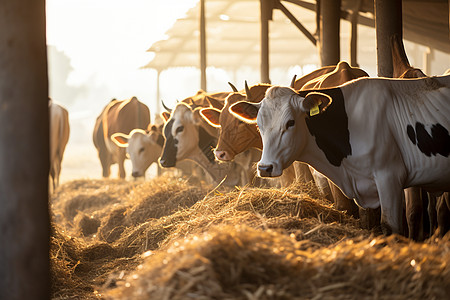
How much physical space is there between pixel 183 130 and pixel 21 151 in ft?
17.1

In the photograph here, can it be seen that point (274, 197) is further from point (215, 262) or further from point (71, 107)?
point (71, 107)

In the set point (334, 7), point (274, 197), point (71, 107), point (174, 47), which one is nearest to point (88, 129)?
point (71, 107)

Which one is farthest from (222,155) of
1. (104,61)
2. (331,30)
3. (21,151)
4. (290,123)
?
(104,61)

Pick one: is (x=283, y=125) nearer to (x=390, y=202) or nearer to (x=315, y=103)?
(x=315, y=103)

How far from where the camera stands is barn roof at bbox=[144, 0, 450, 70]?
479 inches

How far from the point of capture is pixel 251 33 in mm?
22062

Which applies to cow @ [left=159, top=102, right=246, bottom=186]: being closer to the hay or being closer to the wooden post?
the wooden post

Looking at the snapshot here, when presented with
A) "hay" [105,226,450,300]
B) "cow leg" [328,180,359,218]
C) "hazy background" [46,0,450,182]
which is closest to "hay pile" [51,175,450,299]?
"hay" [105,226,450,300]

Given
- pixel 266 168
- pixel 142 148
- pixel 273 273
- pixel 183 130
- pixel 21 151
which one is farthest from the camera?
pixel 142 148

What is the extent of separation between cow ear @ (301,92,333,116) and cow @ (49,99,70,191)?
28.5 ft

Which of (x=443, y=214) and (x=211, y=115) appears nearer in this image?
(x=443, y=214)

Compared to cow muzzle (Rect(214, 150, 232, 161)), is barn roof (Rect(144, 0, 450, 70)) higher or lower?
higher

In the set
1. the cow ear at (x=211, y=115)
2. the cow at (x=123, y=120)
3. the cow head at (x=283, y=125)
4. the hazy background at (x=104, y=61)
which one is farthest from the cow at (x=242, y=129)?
the hazy background at (x=104, y=61)

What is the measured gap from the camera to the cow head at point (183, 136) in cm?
798
